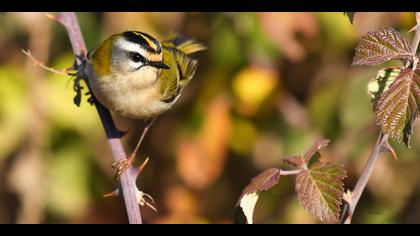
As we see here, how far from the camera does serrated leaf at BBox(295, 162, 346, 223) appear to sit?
2039 millimetres

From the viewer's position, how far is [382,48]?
6.56 feet

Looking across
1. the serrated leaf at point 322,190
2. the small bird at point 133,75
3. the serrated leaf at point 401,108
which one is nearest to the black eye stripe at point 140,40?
the small bird at point 133,75

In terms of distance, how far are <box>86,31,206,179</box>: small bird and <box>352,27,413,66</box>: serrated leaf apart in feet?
4.53

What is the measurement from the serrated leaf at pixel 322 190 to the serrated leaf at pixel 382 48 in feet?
1.20

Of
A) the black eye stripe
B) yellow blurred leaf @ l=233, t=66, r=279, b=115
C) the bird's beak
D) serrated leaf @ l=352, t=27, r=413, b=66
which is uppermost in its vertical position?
serrated leaf @ l=352, t=27, r=413, b=66

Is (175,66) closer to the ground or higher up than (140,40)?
closer to the ground

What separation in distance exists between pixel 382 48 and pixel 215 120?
2.77 metres

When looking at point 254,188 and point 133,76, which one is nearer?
point 254,188

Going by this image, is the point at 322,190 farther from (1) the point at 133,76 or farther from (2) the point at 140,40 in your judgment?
(1) the point at 133,76

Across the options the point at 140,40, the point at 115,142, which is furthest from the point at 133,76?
the point at 115,142

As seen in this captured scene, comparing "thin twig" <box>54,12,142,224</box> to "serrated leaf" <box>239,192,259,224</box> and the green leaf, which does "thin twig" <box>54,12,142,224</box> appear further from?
the green leaf

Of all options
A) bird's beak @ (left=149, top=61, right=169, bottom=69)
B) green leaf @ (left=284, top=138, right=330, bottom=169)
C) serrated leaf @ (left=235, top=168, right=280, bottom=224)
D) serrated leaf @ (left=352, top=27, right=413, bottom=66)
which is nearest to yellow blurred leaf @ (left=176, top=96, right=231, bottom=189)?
bird's beak @ (left=149, top=61, right=169, bottom=69)

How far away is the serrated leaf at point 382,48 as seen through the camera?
6.38ft
